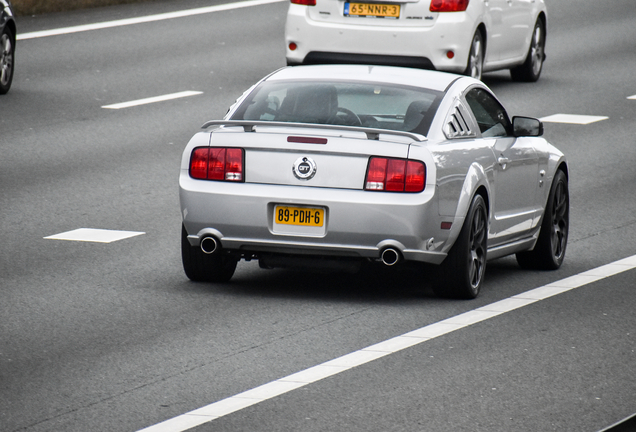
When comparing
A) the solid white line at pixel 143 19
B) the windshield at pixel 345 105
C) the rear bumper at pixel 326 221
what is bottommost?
the solid white line at pixel 143 19

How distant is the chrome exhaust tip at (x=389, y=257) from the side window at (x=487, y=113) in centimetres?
151

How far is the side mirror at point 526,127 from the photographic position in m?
10.2

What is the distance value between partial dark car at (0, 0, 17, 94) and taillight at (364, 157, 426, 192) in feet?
32.2

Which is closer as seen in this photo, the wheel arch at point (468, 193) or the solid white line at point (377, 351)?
the solid white line at point (377, 351)

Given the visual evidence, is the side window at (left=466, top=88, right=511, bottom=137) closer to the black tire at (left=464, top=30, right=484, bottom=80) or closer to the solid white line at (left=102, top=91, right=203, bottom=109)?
the solid white line at (left=102, top=91, right=203, bottom=109)

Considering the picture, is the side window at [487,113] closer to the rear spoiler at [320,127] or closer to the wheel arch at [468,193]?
the wheel arch at [468,193]

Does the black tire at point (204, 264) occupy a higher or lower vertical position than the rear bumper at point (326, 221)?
lower

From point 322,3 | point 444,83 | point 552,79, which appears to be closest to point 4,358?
point 444,83

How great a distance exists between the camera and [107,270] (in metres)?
9.93

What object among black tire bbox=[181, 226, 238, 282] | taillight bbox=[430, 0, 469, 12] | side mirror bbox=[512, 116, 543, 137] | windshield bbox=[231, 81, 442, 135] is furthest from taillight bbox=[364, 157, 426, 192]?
taillight bbox=[430, 0, 469, 12]

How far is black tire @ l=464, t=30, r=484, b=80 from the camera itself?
61.2 ft

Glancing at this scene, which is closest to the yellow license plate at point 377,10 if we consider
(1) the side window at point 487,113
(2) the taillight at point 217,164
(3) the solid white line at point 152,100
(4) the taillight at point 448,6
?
(4) the taillight at point 448,6

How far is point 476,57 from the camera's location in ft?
62.0

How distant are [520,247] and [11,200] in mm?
4504
